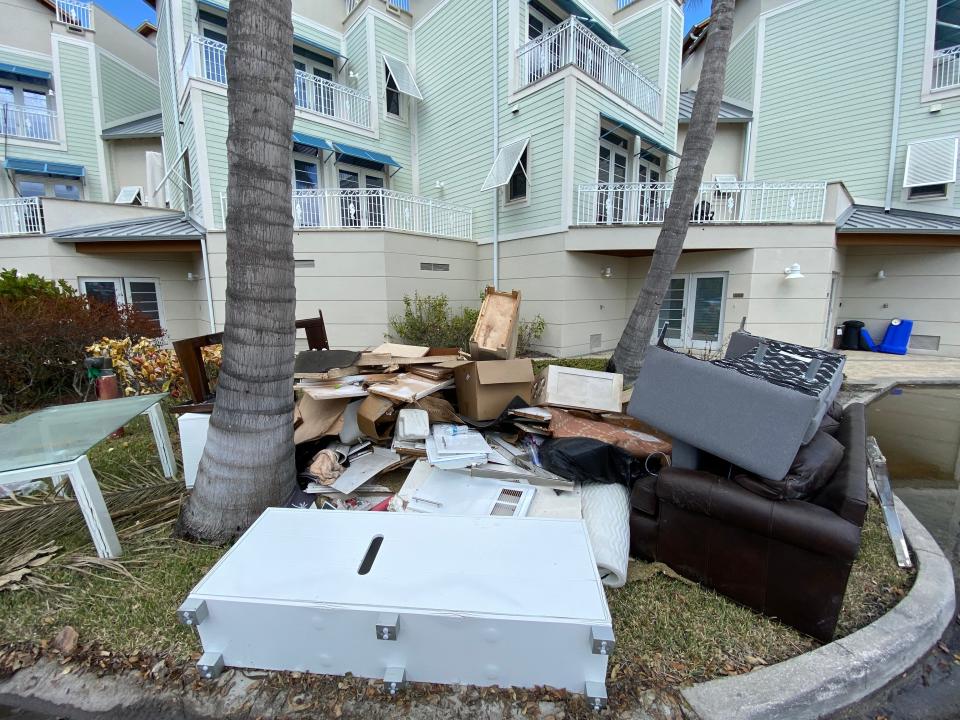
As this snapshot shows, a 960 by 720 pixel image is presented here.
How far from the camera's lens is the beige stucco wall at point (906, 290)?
10.3 metres

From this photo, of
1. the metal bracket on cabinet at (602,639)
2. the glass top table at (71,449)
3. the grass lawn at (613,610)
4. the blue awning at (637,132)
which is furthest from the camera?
the blue awning at (637,132)

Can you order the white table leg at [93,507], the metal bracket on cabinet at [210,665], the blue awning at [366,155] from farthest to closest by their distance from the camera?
1. the blue awning at [366,155]
2. the white table leg at [93,507]
3. the metal bracket on cabinet at [210,665]

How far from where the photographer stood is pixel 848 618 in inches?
85.9

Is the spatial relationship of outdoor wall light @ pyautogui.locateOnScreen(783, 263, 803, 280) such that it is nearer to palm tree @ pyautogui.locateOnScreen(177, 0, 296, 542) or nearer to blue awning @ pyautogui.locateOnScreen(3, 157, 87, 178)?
palm tree @ pyautogui.locateOnScreen(177, 0, 296, 542)

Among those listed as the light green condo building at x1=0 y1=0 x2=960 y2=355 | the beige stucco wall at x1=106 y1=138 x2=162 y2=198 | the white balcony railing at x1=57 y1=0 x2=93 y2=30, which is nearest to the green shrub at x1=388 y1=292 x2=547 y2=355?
the light green condo building at x1=0 y1=0 x2=960 y2=355

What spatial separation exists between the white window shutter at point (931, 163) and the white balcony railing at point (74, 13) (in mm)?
23732

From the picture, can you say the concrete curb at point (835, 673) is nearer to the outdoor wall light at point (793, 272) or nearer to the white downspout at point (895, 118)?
the outdoor wall light at point (793, 272)

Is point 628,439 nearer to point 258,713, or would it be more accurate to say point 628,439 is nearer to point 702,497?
point 702,497

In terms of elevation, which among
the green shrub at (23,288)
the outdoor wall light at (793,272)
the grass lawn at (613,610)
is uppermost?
the outdoor wall light at (793,272)

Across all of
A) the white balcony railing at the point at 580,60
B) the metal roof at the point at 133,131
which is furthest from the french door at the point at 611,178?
the metal roof at the point at 133,131

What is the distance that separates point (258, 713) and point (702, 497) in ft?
7.40

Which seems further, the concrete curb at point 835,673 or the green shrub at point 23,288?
the green shrub at point 23,288

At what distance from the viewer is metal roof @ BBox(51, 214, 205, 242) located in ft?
31.7

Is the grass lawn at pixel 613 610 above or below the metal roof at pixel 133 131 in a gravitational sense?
Answer: below
